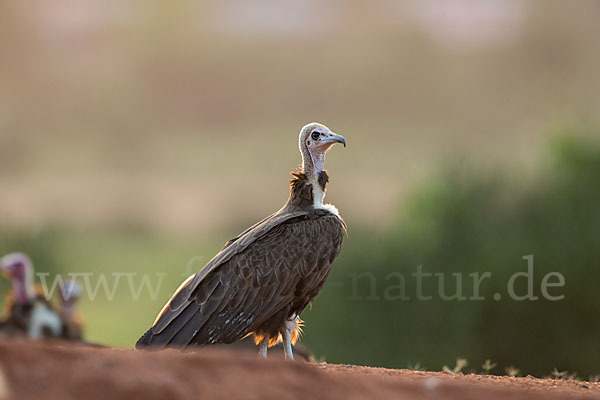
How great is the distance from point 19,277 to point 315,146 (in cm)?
357

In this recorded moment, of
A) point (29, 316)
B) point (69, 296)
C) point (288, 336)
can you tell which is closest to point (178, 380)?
point (288, 336)

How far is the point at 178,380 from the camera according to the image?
4152mm

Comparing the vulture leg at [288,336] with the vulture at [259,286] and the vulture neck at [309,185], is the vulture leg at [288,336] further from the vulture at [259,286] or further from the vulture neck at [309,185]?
the vulture neck at [309,185]

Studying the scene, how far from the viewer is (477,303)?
A: 24.9m

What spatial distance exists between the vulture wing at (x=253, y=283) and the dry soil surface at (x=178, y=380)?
2767mm

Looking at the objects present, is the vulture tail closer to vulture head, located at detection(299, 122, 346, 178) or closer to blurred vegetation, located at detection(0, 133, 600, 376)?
vulture head, located at detection(299, 122, 346, 178)

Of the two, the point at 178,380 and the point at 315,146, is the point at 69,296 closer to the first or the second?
the point at 315,146

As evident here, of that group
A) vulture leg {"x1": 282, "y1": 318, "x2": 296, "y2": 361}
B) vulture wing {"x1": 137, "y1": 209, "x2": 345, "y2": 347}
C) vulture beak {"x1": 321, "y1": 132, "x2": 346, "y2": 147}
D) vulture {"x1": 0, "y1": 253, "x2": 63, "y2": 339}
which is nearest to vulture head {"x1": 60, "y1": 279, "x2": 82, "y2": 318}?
vulture {"x1": 0, "y1": 253, "x2": 63, "y2": 339}

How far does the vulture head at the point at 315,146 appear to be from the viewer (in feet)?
28.7

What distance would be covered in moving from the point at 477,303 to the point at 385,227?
4.83 metres

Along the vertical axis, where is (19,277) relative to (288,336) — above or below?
above

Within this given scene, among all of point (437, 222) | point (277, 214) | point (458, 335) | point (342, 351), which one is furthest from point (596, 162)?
point (277, 214)

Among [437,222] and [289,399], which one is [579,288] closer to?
[437,222]

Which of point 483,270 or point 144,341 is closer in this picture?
point 144,341
